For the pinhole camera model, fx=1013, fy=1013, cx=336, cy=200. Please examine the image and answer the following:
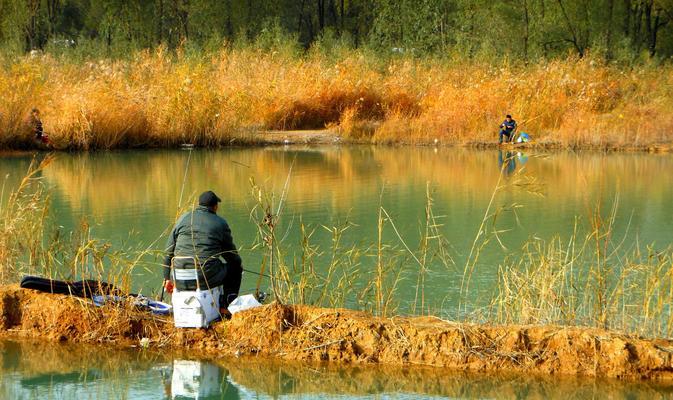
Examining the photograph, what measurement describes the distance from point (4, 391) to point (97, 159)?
54.1 ft

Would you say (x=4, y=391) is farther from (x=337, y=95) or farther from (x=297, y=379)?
(x=337, y=95)

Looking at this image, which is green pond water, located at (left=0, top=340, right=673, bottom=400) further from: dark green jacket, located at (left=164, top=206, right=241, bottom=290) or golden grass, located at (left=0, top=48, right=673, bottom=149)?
golden grass, located at (left=0, top=48, right=673, bottom=149)

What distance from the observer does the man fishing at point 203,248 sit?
7.91 meters

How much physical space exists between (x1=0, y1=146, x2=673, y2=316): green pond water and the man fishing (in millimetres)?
992

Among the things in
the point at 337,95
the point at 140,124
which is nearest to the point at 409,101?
the point at 337,95

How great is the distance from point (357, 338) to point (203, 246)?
1402mm

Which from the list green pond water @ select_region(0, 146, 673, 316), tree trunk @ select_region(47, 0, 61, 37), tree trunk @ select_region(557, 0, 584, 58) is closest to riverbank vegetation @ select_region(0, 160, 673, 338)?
green pond water @ select_region(0, 146, 673, 316)

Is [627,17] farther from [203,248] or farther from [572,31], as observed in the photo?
[203,248]

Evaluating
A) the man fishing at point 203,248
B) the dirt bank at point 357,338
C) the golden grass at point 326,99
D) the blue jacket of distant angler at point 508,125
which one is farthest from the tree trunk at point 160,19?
the man fishing at point 203,248

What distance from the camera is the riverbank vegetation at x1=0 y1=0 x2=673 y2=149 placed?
2555 cm

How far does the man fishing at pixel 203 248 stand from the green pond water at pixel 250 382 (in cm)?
63

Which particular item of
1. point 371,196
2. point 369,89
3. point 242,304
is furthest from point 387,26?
point 242,304

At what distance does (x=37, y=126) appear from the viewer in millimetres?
23797

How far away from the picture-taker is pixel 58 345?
8305 millimetres
